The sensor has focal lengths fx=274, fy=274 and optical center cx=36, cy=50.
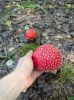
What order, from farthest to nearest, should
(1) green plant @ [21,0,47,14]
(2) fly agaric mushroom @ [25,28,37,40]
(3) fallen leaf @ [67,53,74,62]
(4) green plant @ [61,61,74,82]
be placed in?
(1) green plant @ [21,0,47,14], (2) fly agaric mushroom @ [25,28,37,40], (3) fallen leaf @ [67,53,74,62], (4) green plant @ [61,61,74,82]

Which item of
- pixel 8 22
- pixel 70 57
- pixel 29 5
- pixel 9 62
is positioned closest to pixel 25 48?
pixel 9 62

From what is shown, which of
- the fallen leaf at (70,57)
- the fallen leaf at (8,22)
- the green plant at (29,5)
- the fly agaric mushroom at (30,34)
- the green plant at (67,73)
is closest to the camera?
the green plant at (67,73)

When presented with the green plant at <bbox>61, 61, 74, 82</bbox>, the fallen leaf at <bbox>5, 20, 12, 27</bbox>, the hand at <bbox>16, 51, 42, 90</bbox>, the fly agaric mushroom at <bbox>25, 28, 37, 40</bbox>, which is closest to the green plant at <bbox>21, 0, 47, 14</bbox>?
the fallen leaf at <bbox>5, 20, 12, 27</bbox>

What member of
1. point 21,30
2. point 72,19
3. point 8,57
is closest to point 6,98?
point 8,57

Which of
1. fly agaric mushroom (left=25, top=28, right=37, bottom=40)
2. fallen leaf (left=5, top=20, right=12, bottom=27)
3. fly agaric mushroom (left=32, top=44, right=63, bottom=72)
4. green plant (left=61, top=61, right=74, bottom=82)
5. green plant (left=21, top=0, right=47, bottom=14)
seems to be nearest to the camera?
fly agaric mushroom (left=32, top=44, right=63, bottom=72)

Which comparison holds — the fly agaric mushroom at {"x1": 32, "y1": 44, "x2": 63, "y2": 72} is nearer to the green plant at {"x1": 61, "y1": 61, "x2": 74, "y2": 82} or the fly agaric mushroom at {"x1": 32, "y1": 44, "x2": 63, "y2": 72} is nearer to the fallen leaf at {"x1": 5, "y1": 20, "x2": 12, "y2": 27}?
the green plant at {"x1": 61, "y1": 61, "x2": 74, "y2": 82}

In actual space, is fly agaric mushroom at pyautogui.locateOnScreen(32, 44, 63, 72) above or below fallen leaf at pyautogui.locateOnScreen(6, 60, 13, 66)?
above

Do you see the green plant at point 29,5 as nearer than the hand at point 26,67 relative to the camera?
No

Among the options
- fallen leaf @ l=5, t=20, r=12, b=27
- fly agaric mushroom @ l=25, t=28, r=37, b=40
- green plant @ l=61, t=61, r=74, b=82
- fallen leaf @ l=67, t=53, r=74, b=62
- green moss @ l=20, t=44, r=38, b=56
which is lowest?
green plant @ l=61, t=61, r=74, b=82

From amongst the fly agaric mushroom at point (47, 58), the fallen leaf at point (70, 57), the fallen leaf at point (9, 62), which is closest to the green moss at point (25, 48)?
the fallen leaf at point (9, 62)

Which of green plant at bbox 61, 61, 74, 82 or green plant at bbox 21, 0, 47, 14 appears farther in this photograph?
green plant at bbox 21, 0, 47, 14

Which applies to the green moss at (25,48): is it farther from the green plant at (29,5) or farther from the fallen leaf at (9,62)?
the green plant at (29,5)
